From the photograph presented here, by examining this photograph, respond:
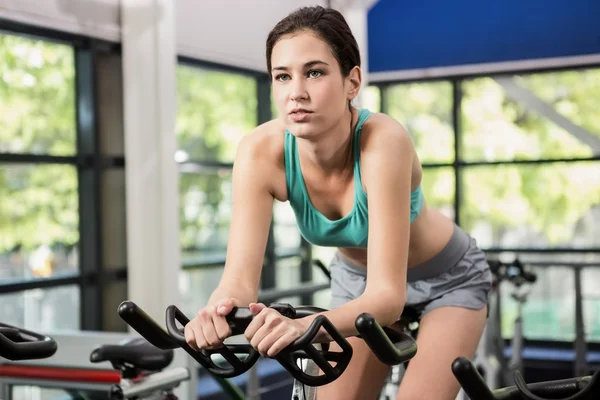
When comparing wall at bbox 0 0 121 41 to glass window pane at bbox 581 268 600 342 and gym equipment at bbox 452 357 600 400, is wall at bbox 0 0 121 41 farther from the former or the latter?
glass window pane at bbox 581 268 600 342

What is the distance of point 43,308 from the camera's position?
482 centimetres

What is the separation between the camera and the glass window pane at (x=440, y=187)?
7.72 metres

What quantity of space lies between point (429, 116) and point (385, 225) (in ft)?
21.3

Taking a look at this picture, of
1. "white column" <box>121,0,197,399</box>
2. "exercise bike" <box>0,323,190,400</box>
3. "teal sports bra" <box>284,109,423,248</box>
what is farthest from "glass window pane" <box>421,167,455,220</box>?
"teal sports bra" <box>284,109,423,248</box>

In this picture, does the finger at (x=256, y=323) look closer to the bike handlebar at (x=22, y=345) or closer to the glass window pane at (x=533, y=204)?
the bike handlebar at (x=22, y=345)

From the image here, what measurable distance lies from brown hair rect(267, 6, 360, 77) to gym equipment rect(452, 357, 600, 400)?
63 cm

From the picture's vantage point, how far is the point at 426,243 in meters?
1.86

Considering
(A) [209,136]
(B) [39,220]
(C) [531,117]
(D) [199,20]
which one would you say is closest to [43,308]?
(B) [39,220]

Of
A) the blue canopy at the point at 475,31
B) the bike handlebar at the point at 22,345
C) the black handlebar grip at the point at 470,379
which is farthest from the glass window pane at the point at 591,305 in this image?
the black handlebar grip at the point at 470,379

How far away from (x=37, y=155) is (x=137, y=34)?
913mm

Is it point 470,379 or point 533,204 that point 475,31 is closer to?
point 533,204

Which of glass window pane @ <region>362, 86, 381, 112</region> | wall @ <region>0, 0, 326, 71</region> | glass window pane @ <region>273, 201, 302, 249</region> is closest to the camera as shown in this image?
wall @ <region>0, 0, 326, 71</region>

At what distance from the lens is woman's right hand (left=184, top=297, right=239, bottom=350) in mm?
1329

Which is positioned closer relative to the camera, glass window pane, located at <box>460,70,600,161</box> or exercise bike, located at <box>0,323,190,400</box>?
exercise bike, located at <box>0,323,190,400</box>
